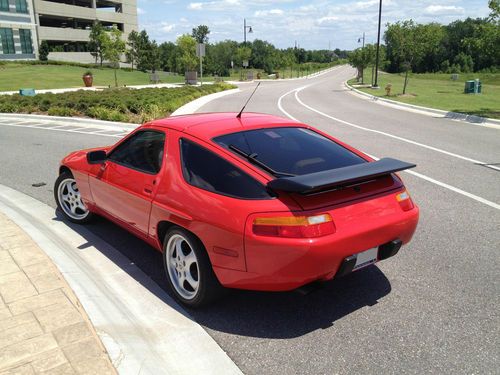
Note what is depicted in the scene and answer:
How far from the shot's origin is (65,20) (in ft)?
234

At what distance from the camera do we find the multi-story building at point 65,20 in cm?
5794

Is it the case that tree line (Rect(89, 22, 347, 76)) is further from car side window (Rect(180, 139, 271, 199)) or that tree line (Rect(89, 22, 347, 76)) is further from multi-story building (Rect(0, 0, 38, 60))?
car side window (Rect(180, 139, 271, 199))

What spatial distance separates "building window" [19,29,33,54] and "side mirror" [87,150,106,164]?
62.6m

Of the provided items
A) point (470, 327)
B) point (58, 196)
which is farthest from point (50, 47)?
point (470, 327)

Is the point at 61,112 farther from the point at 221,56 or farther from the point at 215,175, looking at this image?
the point at 221,56

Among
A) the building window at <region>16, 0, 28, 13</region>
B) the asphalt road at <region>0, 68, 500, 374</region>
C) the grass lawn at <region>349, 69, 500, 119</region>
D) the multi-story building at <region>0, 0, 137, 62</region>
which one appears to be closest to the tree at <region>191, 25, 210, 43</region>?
the multi-story building at <region>0, 0, 137, 62</region>

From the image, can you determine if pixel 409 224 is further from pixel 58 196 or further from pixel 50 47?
pixel 50 47

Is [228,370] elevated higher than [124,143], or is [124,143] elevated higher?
[124,143]

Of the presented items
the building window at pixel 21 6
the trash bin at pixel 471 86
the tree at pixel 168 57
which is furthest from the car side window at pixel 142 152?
the tree at pixel 168 57

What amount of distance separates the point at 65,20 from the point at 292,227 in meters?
78.6

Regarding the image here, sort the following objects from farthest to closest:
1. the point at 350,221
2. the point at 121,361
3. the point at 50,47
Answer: the point at 50,47 → the point at 350,221 → the point at 121,361

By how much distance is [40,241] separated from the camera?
15.9 feet

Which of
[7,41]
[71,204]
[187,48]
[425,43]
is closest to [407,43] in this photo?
[425,43]

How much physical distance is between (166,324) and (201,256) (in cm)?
58
